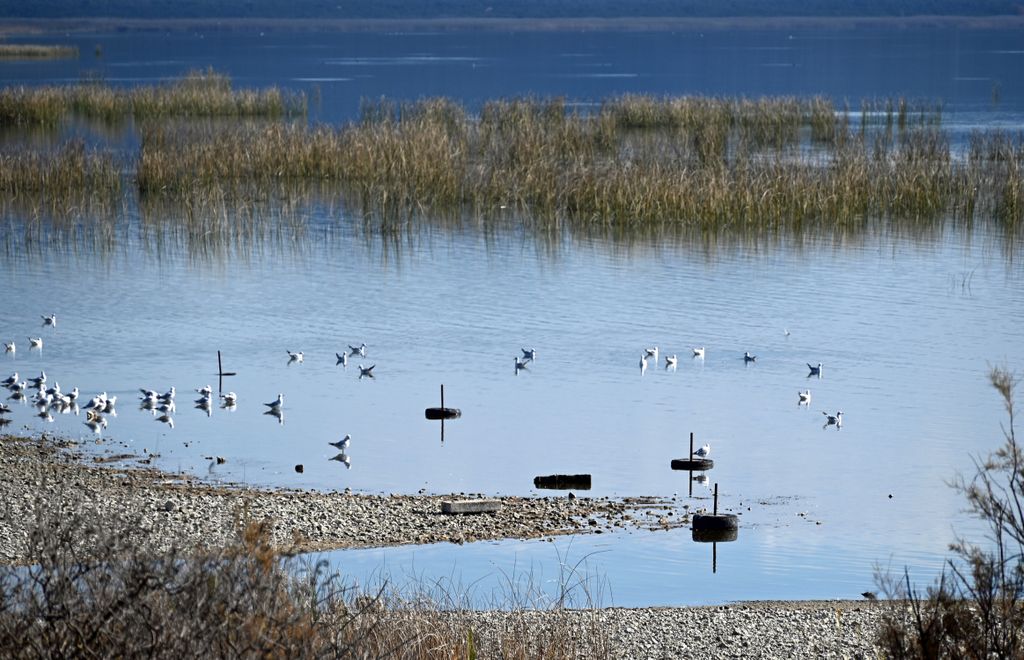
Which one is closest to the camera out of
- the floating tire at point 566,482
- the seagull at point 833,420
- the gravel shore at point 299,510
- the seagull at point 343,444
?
the gravel shore at point 299,510

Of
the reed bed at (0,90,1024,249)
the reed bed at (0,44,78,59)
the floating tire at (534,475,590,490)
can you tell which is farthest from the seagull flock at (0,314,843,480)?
the reed bed at (0,44,78,59)

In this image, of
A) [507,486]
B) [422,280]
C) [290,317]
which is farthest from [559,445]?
[422,280]

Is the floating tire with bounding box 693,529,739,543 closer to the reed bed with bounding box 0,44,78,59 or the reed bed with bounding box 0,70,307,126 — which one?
the reed bed with bounding box 0,70,307,126

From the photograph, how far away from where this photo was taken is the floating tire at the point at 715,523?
1220 centimetres

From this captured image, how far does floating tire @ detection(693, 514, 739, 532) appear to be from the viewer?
1220 cm

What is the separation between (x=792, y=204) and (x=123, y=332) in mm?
11917

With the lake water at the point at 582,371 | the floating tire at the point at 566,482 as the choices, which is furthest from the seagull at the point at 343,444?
the floating tire at the point at 566,482

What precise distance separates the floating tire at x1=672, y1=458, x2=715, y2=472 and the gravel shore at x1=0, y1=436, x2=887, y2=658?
1053mm

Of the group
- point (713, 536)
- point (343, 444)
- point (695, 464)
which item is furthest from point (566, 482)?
point (343, 444)

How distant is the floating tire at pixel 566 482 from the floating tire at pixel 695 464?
3.24 feet

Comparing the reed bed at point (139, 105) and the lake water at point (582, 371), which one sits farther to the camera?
the reed bed at point (139, 105)

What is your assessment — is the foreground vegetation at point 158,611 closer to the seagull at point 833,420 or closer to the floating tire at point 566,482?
the floating tire at point 566,482

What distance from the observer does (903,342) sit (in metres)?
20.8

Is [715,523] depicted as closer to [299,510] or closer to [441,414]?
[299,510]
